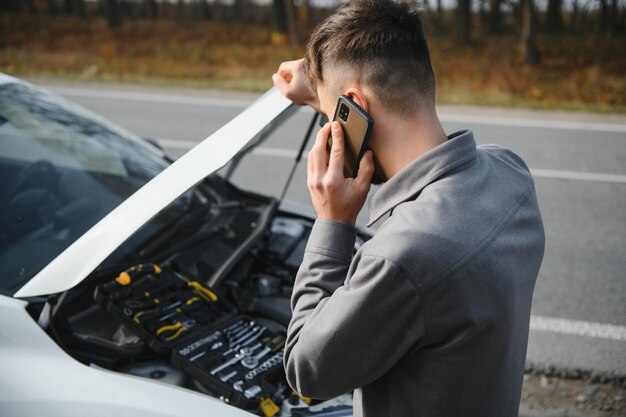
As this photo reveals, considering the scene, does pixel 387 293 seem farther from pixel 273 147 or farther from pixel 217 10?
pixel 217 10

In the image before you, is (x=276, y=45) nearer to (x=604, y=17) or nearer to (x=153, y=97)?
(x=153, y=97)

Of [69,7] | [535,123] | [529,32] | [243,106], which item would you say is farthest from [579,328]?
[69,7]

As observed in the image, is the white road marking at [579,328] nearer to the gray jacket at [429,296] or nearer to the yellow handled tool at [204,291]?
the yellow handled tool at [204,291]

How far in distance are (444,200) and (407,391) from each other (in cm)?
41

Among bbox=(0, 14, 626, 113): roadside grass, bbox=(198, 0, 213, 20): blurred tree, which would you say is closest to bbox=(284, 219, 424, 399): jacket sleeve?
bbox=(0, 14, 626, 113): roadside grass

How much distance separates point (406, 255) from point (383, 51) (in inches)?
18.1

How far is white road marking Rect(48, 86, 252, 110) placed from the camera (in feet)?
33.0

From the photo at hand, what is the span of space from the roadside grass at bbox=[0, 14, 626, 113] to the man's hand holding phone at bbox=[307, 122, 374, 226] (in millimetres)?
9345

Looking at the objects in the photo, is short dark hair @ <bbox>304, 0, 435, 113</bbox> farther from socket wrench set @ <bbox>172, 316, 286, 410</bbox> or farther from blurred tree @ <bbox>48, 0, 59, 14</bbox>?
blurred tree @ <bbox>48, 0, 59, 14</bbox>

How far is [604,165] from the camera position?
6.66 meters

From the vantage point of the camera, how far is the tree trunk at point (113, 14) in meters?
27.6

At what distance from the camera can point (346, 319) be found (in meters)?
1.17

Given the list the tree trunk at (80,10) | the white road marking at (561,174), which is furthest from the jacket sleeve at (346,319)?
the tree trunk at (80,10)

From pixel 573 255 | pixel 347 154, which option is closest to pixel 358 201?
pixel 347 154
